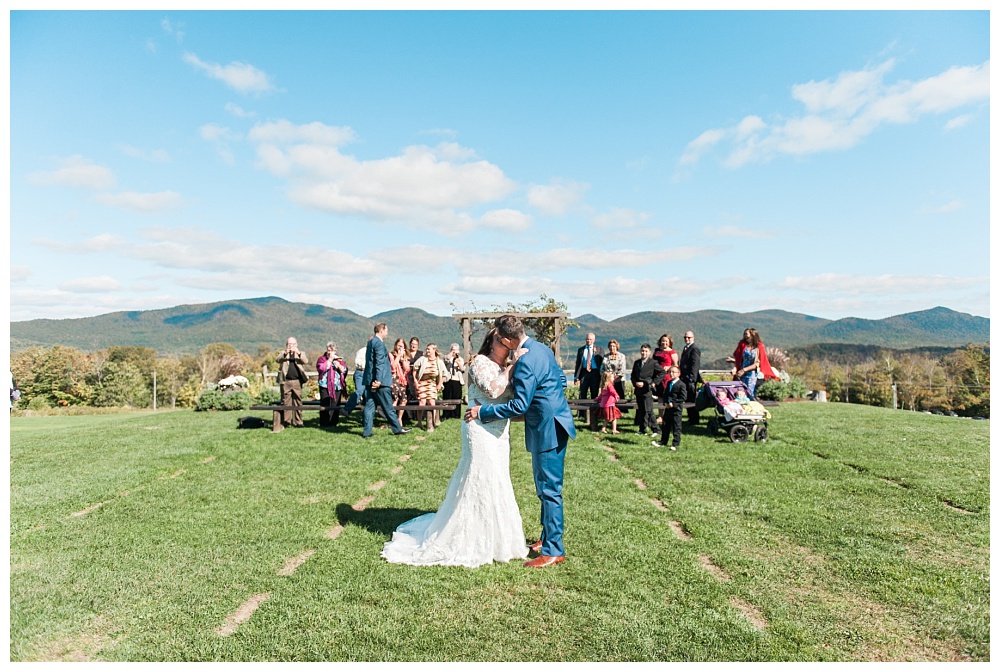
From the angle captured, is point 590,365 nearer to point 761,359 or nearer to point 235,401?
point 761,359

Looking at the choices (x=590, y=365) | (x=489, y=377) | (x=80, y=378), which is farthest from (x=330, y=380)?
(x=80, y=378)

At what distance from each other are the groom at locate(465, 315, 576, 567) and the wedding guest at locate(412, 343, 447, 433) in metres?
7.59

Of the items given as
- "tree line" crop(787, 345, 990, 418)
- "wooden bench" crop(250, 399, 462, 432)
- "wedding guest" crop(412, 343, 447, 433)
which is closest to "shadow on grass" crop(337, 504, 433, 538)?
"wooden bench" crop(250, 399, 462, 432)

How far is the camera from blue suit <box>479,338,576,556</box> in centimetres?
468

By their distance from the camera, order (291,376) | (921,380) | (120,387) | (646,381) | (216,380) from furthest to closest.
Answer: (921,380), (120,387), (216,380), (291,376), (646,381)

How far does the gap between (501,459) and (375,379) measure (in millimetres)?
6550

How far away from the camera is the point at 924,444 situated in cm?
979

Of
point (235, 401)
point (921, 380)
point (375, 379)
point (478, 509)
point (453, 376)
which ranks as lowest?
point (921, 380)

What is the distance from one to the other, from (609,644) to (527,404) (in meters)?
1.74

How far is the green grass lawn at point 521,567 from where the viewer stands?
3562 millimetres

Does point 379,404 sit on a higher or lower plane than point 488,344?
lower

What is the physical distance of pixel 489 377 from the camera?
4.79 metres

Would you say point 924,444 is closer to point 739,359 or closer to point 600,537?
point 739,359

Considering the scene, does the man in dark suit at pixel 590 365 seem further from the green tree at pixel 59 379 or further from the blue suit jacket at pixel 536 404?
the green tree at pixel 59 379
